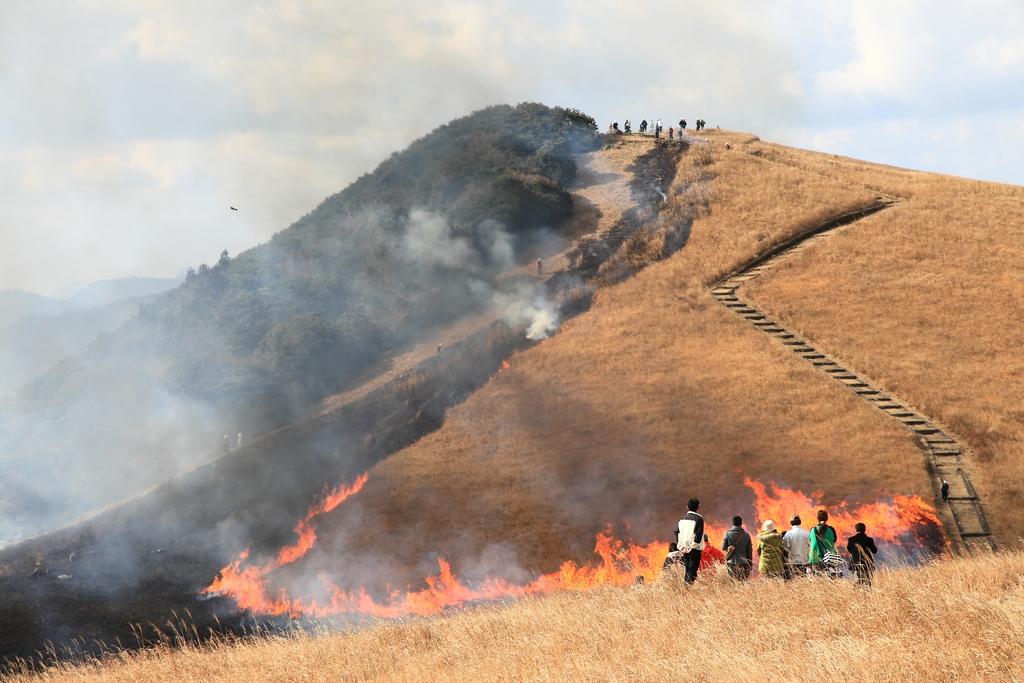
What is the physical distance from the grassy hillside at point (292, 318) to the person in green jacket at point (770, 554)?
104 ft

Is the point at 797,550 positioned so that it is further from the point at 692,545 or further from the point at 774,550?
the point at 692,545

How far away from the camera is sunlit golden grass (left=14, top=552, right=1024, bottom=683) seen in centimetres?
1095

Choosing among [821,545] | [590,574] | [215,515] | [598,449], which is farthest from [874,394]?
[215,515]

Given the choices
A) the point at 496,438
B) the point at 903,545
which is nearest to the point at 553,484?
the point at 496,438

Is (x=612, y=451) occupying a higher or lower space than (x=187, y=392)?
lower

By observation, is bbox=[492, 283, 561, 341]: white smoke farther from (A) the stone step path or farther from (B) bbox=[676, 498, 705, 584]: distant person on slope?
(B) bbox=[676, 498, 705, 584]: distant person on slope

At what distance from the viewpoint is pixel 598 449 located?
3516 centimetres

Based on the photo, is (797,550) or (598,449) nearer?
(797,550)

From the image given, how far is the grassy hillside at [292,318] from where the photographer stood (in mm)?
47906

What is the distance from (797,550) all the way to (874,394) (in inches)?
808

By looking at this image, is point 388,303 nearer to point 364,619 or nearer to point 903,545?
point 364,619

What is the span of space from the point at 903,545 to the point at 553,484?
1136cm

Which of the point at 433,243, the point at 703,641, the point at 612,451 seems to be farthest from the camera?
the point at 433,243

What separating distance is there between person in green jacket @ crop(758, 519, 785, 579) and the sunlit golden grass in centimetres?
71
